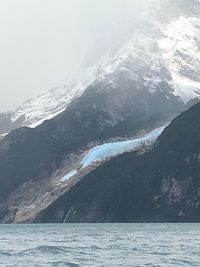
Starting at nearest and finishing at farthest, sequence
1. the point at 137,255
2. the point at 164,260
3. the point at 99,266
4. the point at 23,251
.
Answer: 1. the point at 99,266
2. the point at 164,260
3. the point at 137,255
4. the point at 23,251

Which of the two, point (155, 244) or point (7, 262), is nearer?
point (7, 262)

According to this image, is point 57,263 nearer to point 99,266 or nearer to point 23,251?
point 99,266

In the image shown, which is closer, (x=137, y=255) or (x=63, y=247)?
(x=137, y=255)

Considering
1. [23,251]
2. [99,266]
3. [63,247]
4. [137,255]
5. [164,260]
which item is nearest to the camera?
[99,266]

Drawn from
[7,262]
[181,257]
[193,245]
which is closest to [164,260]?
[181,257]

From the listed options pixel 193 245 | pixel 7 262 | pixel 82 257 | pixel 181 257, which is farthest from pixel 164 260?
pixel 193 245

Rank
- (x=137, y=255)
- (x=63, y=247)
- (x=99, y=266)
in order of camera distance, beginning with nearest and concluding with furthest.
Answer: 1. (x=99, y=266)
2. (x=137, y=255)
3. (x=63, y=247)

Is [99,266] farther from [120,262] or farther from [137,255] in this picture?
[137,255]

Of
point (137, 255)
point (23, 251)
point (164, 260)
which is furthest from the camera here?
point (23, 251)

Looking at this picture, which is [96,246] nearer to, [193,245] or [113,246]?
[113,246]
